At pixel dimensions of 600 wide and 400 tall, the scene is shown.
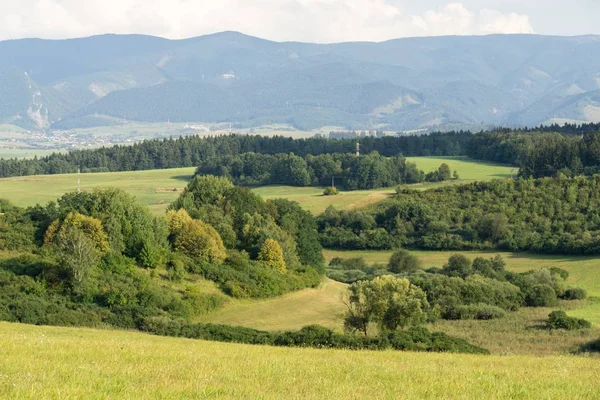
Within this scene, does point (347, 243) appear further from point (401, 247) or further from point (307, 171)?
point (307, 171)

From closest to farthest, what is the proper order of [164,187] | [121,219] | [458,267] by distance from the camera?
1. [121,219]
2. [458,267]
3. [164,187]

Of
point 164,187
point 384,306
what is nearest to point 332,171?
point 164,187

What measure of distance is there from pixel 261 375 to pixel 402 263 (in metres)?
56.5

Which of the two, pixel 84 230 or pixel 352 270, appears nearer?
pixel 84 230

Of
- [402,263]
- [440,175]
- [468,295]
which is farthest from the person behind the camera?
[440,175]

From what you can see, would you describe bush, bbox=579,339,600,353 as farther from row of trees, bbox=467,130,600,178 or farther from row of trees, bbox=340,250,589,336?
row of trees, bbox=467,130,600,178

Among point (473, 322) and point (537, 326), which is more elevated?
point (537, 326)

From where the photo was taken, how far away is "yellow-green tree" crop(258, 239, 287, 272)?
57000 millimetres

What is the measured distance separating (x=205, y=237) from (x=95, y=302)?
1272cm

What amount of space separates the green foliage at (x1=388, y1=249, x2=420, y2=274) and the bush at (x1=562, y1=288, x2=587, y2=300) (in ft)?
54.7

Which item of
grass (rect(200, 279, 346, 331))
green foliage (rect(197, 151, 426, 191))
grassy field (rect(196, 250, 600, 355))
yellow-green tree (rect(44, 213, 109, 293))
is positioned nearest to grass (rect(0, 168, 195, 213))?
green foliage (rect(197, 151, 426, 191))

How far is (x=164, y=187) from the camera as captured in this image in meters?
132

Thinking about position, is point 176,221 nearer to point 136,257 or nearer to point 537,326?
point 136,257

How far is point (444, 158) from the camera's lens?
165750mm
